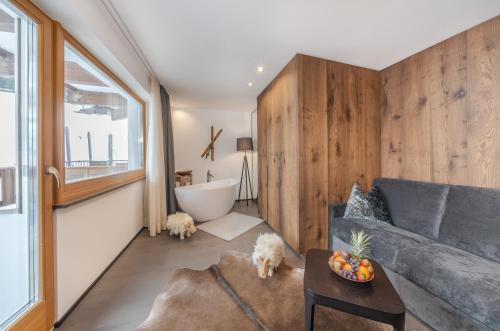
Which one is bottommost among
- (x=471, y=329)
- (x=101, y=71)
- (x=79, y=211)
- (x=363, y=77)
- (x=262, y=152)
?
(x=471, y=329)

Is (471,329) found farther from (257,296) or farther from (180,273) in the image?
(180,273)

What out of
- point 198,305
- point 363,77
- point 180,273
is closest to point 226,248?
point 180,273

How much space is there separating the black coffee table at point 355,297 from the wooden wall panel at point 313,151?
1.02 metres

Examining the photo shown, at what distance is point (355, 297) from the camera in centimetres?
85

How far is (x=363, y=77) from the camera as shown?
2281 millimetres

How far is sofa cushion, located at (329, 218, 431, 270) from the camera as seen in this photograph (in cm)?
141

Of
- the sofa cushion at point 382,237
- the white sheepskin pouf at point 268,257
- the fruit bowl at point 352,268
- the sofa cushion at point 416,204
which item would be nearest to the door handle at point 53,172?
the white sheepskin pouf at point 268,257

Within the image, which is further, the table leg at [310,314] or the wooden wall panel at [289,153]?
the wooden wall panel at [289,153]

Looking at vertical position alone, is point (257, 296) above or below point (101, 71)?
below

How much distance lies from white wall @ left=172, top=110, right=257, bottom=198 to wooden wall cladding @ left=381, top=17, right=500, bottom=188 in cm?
299

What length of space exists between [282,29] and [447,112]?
5.75 ft

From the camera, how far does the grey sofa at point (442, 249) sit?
0.99 metres

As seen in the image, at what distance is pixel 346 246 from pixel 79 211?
233cm

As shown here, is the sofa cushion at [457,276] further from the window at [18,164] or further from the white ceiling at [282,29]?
the window at [18,164]
